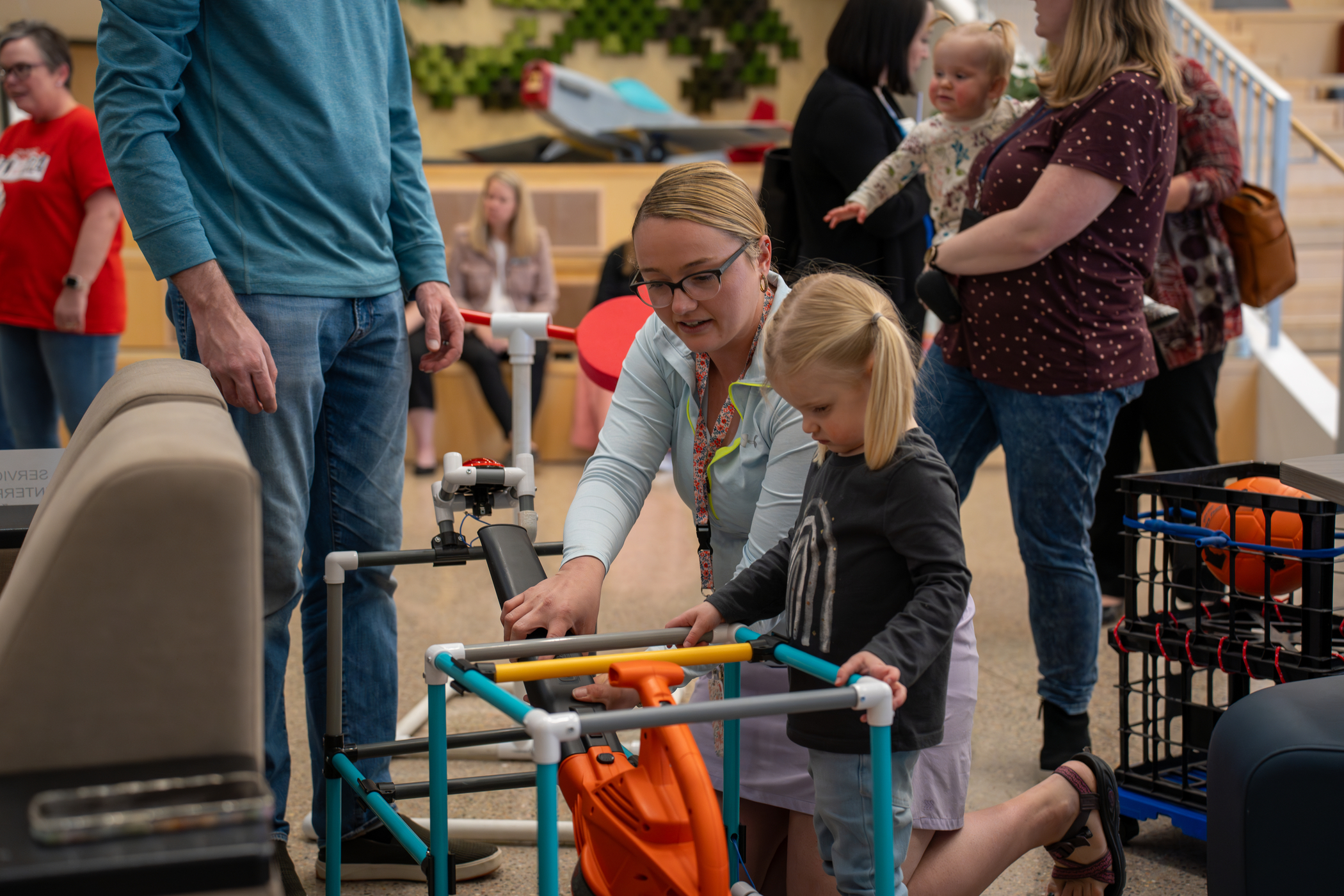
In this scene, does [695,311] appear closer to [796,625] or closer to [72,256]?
[796,625]

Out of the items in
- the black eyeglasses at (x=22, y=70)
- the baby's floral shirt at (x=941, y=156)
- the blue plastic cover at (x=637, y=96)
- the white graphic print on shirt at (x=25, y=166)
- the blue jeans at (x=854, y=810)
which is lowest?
the blue jeans at (x=854, y=810)

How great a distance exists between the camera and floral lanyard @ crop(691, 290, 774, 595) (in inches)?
60.7

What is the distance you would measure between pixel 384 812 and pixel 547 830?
0.54 m

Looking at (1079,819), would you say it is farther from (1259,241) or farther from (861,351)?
(1259,241)

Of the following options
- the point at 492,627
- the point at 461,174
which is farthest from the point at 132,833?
the point at 461,174

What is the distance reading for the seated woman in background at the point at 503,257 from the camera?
580 cm

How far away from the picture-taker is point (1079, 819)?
1.53 metres

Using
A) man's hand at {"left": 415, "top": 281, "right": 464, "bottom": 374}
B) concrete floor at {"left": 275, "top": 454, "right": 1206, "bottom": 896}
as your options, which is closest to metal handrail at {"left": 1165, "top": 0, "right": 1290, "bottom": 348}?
concrete floor at {"left": 275, "top": 454, "right": 1206, "bottom": 896}

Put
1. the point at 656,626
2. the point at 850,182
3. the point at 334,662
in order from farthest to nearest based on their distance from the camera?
the point at 656,626 → the point at 850,182 → the point at 334,662

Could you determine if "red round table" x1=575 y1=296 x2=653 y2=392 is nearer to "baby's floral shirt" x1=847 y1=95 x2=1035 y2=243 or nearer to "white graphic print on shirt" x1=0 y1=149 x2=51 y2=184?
"baby's floral shirt" x1=847 y1=95 x2=1035 y2=243

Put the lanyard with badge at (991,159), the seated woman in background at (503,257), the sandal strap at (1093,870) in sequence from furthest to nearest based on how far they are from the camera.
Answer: the seated woman in background at (503,257) < the lanyard with badge at (991,159) < the sandal strap at (1093,870)

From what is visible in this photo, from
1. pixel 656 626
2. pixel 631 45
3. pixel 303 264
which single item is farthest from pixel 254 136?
pixel 631 45

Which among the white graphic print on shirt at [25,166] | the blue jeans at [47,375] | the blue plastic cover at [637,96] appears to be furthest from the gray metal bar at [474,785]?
the blue plastic cover at [637,96]

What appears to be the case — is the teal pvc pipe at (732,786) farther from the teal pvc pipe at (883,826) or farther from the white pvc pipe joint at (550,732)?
the white pvc pipe joint at (550,732)
